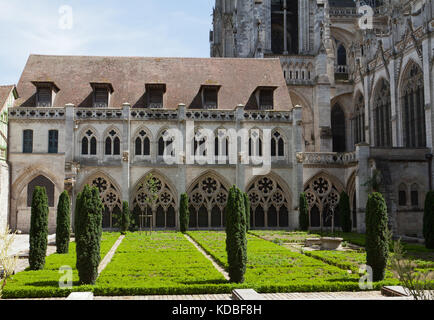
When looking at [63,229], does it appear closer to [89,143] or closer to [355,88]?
[89,143]

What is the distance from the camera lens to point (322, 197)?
1601 inches

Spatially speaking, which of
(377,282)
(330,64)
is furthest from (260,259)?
(330,64)

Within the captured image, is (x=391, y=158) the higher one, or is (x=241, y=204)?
(x=391, y=158)

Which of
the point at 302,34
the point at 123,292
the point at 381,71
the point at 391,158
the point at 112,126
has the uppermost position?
the point at 302,34

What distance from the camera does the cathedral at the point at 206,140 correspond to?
122ft

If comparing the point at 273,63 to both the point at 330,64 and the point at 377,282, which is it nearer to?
the point at 330,64

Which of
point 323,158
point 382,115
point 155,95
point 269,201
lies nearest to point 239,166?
point 269,201

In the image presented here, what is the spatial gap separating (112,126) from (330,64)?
81.0 ft

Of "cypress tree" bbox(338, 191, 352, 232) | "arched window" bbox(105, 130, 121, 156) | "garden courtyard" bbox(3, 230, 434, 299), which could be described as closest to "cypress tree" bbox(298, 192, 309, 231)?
"cypress tree" bbox(338, 191, 352, 232)

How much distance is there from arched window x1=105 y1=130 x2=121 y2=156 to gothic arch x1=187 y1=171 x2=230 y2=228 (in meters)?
6.60

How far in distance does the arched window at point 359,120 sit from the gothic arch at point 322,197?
34.6ft

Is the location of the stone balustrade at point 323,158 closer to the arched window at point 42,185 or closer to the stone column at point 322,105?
the stone column at point 322,105

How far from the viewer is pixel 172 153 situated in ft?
131

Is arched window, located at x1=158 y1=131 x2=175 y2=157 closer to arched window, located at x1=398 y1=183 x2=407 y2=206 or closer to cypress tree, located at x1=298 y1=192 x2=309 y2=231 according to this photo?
cypress tree, located at x1=298 y1=192 x2=309 y2=231
